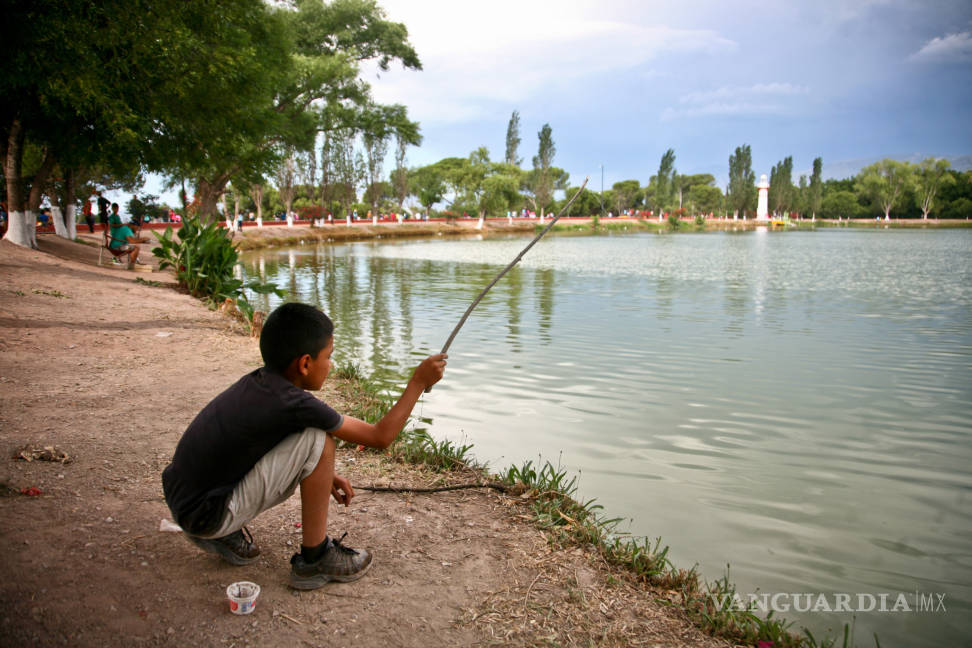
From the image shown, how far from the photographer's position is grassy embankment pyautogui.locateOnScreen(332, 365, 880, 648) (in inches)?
94.4

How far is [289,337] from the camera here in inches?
90.8

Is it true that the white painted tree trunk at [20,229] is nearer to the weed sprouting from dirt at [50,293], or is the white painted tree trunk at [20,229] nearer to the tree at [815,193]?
the weed sprouting from dirt at [50,293]

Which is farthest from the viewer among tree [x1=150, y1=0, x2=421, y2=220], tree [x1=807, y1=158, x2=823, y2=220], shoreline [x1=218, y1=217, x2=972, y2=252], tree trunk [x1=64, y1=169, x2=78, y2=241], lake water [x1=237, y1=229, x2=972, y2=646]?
tree [x1=807, y1=158, x2=823, y2=220]

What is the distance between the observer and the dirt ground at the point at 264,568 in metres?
2.12

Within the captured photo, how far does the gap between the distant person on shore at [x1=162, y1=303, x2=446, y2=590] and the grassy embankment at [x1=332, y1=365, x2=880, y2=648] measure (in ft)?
3.86

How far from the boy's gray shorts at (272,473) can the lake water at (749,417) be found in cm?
210

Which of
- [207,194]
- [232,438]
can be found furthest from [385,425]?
[207,194]

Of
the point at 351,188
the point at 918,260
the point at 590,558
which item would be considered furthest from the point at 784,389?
the point at 351,188

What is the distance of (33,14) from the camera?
23.6ft

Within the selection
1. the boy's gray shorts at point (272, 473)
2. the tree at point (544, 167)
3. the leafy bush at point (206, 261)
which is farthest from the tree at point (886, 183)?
the boy's gray shorts at point (272, 473)

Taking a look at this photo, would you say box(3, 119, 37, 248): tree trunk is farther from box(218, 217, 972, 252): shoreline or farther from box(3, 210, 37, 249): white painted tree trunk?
box(218, 217, 972, 252): shoreline

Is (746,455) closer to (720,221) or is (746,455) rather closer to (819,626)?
(819,626)

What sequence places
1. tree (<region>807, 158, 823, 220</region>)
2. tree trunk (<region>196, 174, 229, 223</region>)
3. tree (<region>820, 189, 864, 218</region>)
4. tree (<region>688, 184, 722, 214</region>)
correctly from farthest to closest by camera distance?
tree (<region>688, 184, 722, 214</region>) → tree (<region>820, 189, 864, 218</region>) → tree (<region>807, 158, 823, 220</region>) → tree trunk (<region>196, 174, 229, 223</region>)

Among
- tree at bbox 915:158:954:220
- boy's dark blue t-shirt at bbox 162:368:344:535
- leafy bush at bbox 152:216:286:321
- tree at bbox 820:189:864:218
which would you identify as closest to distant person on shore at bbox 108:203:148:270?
leafy bush at bbox 152:216:286:321
